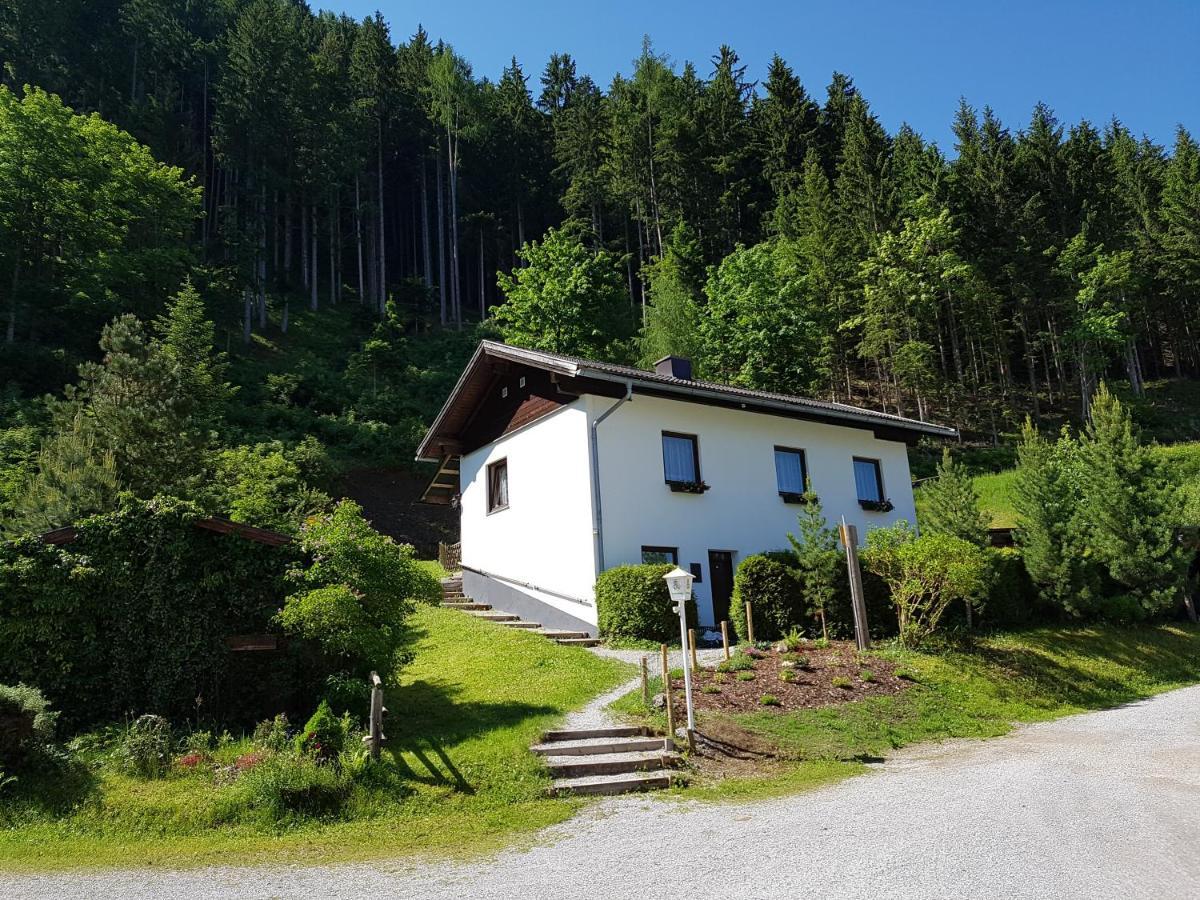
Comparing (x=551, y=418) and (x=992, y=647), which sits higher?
(x=551, y=418)

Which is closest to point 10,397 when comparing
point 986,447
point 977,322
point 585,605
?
point 585,605

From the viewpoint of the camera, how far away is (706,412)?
17.8 metres

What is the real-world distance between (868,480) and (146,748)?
18.1 metres

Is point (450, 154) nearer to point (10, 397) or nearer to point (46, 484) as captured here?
point (10, 397)

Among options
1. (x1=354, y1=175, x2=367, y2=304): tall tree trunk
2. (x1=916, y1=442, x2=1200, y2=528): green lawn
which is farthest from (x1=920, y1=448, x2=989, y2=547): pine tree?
(x1=354, y1=175, x2=367, y2=304): tall tree trunk

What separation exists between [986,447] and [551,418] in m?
27.2

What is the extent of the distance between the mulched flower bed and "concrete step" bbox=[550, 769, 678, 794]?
202 centimetres

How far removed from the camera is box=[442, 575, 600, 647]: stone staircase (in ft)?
49.9

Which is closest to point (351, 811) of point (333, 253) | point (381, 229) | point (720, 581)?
point (720, 581)

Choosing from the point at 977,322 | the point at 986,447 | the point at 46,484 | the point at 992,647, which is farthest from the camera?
the point at 977,322

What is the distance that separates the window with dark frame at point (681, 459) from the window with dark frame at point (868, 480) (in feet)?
18.6

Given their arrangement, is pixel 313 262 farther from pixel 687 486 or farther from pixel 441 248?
pixel 687 486

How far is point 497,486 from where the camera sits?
20.0m

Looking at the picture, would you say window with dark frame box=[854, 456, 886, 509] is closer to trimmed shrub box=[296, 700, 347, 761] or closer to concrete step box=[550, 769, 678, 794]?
concrete step box=[550, 769, 678, 794]
